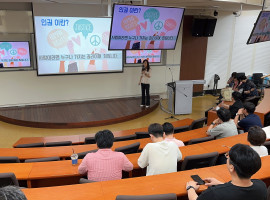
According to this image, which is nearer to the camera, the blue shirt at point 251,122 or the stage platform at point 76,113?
the blue shirt at point 251,122

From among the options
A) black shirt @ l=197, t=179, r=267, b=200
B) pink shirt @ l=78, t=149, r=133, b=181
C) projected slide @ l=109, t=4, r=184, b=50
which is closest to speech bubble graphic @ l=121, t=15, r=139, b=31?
projected slide @ l=109, t=4, r=184, b=50

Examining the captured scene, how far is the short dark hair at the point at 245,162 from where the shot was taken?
184 cm

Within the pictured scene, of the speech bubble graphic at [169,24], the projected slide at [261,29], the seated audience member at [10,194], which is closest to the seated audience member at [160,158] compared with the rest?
the seated audience member at [10,194]

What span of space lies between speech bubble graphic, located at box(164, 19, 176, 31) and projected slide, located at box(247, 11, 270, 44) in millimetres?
2016

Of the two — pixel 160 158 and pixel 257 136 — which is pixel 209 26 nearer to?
pixel 257 136

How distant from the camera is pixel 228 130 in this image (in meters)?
4.30

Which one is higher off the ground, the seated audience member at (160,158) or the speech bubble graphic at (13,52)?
the speech bubble graphic at (13,52)

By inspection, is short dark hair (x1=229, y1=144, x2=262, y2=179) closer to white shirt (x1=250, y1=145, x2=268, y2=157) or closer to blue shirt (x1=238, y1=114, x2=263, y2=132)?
white shirt (x1=250, y1=145, x2=268, y2=157)

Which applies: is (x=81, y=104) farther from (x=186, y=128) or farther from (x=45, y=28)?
(x=186, y=128)

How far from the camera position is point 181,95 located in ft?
26.1

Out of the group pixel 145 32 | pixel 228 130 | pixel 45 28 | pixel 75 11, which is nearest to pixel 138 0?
pixel 145 32

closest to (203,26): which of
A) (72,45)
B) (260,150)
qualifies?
(72,45)

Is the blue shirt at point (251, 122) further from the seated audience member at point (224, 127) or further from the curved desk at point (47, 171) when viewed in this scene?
the curved desk at point (47, 171)

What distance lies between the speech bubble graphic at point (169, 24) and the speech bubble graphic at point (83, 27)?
10.5 feet
